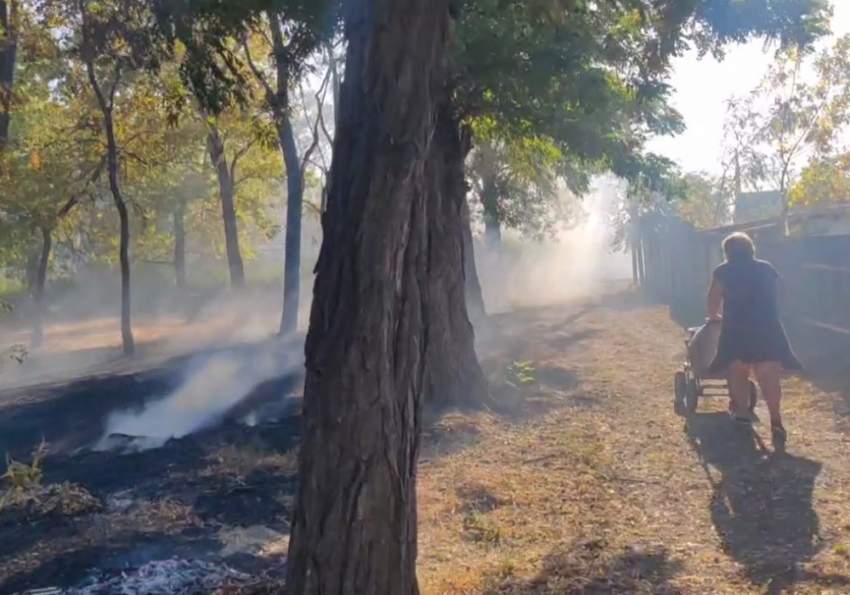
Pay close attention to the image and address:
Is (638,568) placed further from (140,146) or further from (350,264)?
(140,146)

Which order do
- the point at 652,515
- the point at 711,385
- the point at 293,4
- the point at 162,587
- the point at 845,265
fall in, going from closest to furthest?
the point at 162,587 < the point at 652,515 < the point at 293,4 < the point at 711,385 < the point at 845,265

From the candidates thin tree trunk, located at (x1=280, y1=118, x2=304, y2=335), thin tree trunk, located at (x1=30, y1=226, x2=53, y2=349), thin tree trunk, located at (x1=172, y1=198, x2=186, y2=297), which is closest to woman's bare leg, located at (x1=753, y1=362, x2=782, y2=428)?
thin tree trunk, located at (x1=280, y1=118, x2=304, y2=335)

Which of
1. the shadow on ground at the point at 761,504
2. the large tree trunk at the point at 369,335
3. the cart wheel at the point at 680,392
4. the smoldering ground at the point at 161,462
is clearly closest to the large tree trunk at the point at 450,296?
the smoldering ground at the point at 161,462

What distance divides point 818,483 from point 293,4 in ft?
18.9

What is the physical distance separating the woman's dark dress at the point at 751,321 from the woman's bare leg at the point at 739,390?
217 millimetres

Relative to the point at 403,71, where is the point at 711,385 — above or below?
below

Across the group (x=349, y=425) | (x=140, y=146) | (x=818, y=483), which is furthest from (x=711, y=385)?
(x=140, y=146)

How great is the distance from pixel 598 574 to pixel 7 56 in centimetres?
1768

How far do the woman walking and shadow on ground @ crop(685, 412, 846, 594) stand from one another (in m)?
0.39

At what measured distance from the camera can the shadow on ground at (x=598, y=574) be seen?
225 inches

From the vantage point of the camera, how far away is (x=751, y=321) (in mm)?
9312

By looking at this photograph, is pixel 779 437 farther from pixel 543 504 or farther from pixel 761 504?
pixel 543 504

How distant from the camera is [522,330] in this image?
26.0 m

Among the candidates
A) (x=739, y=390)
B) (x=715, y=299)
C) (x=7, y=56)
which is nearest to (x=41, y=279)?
(x=7, y=56)
